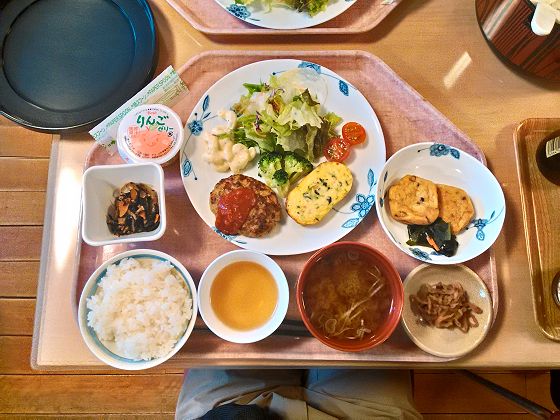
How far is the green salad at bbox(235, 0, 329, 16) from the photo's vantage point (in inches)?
74.0

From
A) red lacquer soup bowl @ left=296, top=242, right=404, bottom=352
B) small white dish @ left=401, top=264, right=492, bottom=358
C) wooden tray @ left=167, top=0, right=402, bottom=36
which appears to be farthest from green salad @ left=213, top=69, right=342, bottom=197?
small white dish @ left=401, top=264, right=492, bottom=358

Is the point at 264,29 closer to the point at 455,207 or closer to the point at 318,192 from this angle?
the point at 318,192

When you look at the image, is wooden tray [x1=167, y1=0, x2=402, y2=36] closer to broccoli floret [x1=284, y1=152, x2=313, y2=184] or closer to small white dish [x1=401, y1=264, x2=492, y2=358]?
broccoli floret [x1=284, y1=152, x2=313, y2=184]

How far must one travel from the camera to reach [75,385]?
2662 millimetres

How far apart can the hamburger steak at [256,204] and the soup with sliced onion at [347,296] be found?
0.23m

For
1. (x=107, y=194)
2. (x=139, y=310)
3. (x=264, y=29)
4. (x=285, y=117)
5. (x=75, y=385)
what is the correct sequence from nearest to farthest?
(x=139, y=310), (x=107, y=194), (x=285, y=117), (x=264, y=29), (x=75, y=385)

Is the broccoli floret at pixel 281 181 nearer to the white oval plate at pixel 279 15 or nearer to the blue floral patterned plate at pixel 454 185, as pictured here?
the blue floral patterned plate at pixel 454 185

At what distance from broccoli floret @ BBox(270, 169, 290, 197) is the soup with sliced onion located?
0.30 m

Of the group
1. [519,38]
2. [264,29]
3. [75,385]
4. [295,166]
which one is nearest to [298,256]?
[295,166]

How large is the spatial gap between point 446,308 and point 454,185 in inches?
18.7

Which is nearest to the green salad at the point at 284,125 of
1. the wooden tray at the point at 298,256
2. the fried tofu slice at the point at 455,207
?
the wooden tray at the point at 298,256

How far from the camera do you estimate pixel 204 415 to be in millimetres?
1971

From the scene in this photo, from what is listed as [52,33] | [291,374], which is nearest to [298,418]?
[291,374]

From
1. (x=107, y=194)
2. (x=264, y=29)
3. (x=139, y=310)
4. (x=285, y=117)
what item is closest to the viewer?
(x=139, y=310)
